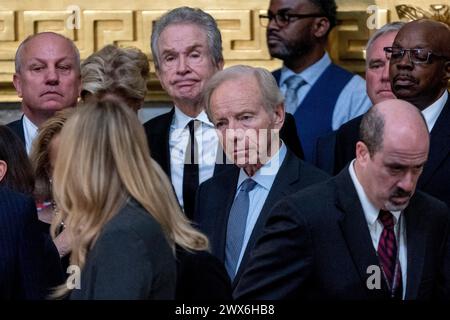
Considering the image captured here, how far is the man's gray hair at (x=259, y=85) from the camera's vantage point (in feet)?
23.8

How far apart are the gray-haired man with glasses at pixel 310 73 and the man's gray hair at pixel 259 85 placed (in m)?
1.03

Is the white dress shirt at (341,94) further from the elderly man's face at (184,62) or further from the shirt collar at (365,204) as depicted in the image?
the shirt collar at (365,204)

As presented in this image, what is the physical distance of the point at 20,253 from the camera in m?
6.30

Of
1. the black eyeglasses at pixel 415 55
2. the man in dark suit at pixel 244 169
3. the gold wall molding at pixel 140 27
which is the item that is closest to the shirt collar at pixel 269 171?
the man in dark suit at pixel 244 169

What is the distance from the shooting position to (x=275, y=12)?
8625 mm

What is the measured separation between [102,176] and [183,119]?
8.32 feet

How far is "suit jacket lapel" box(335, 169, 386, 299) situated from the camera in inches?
247

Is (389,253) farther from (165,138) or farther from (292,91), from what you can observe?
(292,91)

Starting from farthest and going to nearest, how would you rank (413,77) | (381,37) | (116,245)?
(381,37) → (413,77) → (116,245)
